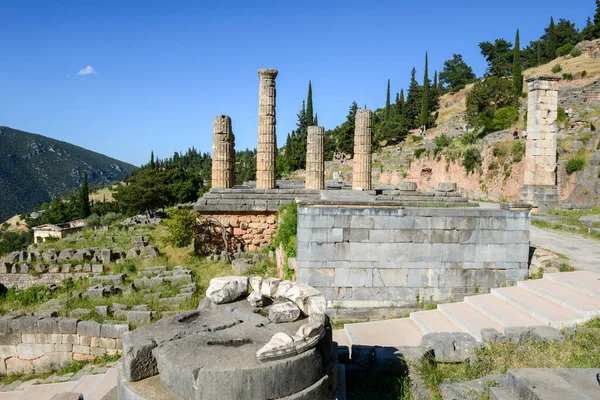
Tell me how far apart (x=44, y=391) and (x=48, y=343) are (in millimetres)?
1675

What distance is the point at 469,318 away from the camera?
7496 mm

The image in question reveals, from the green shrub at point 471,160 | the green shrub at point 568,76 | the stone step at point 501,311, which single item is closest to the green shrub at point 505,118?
the green shrub at point 471,160

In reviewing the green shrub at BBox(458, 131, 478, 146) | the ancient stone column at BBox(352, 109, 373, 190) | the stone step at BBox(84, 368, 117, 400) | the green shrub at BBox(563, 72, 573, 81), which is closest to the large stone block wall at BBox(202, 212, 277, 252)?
the ancient stone column at BBox(352, 109, 373, 190)

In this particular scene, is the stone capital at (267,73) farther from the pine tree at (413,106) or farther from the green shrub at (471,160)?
the pine tree at (413,106)

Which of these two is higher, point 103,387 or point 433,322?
point 433,322

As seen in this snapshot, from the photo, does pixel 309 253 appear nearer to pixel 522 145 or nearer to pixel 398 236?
pixel 398 236

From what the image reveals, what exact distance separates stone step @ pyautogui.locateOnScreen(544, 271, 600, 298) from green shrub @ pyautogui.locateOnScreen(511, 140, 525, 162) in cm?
1423

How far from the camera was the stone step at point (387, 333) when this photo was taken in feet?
23.4

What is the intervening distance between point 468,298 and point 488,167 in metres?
17.2

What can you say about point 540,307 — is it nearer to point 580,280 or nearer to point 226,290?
point 580,280

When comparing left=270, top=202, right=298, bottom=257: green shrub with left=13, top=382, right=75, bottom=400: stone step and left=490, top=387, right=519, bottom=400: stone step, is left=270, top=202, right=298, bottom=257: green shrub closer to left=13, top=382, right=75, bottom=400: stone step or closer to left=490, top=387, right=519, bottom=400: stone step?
left=13, top=382, right=75, bottom=400: stone step

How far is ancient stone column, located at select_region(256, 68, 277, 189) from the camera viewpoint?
629 inches

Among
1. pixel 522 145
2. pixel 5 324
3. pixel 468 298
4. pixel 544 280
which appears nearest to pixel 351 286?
pixel 468 298

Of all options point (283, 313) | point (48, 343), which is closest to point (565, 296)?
point (283, 313)
